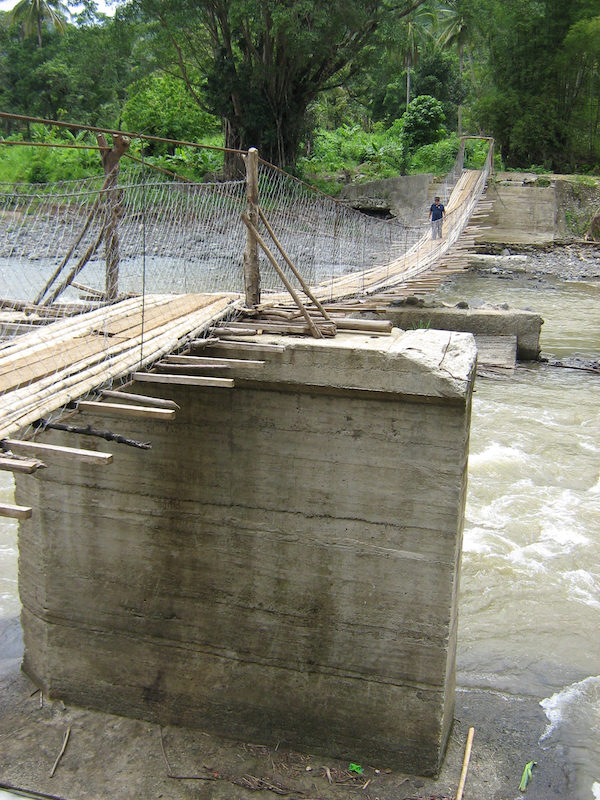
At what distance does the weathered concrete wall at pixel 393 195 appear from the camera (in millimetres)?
20219

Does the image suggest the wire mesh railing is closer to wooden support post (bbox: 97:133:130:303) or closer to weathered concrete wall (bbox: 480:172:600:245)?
wooden support post (bbox: 97:133:130:303)

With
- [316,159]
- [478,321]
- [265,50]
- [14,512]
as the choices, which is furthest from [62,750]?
[316,159]

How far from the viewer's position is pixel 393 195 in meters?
21.7

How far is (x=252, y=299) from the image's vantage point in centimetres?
420

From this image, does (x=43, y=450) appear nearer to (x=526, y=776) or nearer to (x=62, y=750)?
(x=62, y=750)

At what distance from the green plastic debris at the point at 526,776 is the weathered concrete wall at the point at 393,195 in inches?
687

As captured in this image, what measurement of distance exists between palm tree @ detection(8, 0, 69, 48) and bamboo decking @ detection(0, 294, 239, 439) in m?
29.0

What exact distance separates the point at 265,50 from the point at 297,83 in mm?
1590

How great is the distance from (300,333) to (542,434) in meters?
5.84

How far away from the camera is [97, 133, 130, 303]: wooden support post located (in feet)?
12.7

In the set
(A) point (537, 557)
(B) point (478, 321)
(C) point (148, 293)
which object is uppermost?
(C) point (148, 293)

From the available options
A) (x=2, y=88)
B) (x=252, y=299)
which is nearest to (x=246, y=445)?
(x=252, y=299)

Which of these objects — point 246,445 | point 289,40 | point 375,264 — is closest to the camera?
point 246,445

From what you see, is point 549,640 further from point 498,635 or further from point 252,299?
point 252,299
